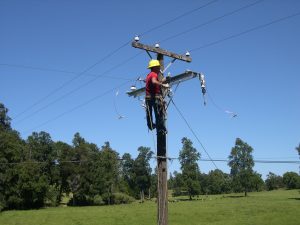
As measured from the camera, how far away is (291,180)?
166 meters

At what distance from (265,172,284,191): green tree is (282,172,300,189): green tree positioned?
6.65m

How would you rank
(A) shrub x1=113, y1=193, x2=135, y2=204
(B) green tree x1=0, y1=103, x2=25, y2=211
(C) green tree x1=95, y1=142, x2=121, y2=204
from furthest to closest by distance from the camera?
(A) shrub x1=113, y1=193, x2=135, y2=204 → (C) green tree x1=95, y1=142, x2=121, y2=204 → (B) green tree x1=0, y1=103, x2=25, y2=211

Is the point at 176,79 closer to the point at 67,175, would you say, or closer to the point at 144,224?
the point at 144,224

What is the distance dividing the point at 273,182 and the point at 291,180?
14.5m

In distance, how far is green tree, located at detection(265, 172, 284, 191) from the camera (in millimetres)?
178000

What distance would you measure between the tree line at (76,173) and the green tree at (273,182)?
65976 mm

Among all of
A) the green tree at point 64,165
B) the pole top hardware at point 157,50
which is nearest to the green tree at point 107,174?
the green tree at point 64,165

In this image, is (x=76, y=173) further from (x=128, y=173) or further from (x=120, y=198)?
→ (x=128, y=173)

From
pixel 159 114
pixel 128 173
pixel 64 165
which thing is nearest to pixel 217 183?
pixel 128 173

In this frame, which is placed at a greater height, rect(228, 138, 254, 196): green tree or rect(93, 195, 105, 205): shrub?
rect(228, 138, 254, 196): green tree

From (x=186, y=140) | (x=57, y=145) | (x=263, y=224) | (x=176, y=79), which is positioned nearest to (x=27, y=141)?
(x=57, y=145)

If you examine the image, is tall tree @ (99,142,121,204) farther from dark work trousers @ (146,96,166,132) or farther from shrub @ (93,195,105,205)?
dark work trousers @ (146,96,166,132)

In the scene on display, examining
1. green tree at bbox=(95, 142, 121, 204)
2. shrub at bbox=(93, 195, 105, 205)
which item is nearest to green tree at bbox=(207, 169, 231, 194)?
green tree at bbox=(95, 142, 121, 204)

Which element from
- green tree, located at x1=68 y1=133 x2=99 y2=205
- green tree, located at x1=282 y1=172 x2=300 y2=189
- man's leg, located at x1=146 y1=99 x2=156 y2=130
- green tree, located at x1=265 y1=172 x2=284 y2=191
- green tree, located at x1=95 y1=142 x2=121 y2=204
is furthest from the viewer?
green tree, located at x1=265 y1=172 x2=284 y2=191
